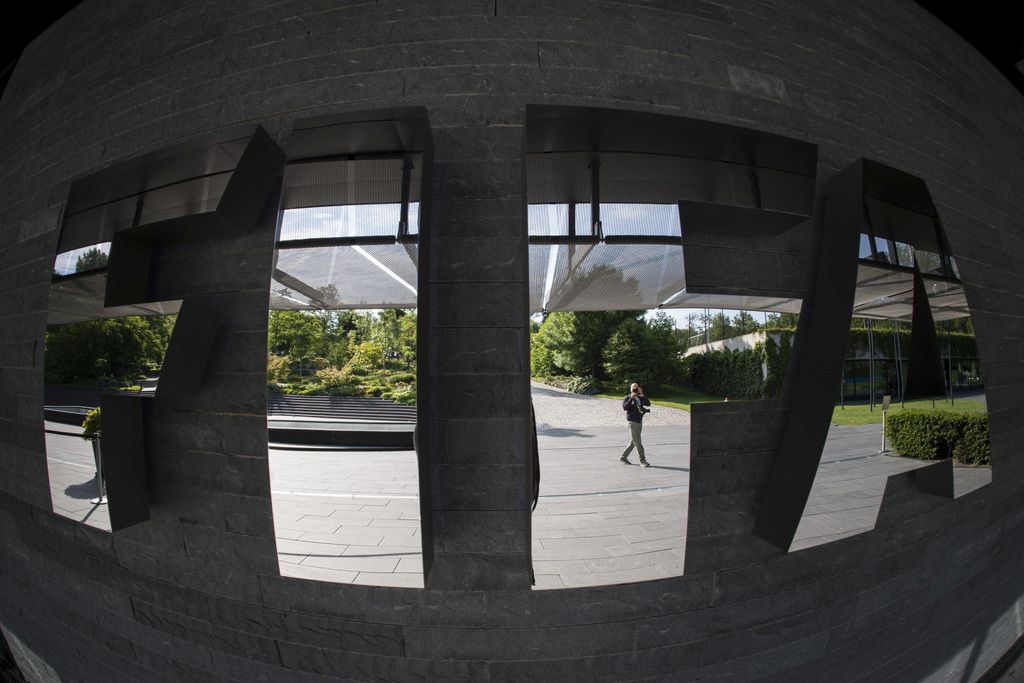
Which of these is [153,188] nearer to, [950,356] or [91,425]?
[91,425]

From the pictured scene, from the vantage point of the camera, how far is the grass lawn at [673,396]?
6.14 ft

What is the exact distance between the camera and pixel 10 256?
9.98ft

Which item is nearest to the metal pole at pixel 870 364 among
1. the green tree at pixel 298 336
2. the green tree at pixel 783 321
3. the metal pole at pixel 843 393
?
the metal pole at pixel 843 393

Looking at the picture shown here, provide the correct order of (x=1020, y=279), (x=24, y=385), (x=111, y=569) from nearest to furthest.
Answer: (x=111, y=569) → (x=24, y=385) → (x=1020, y=279)

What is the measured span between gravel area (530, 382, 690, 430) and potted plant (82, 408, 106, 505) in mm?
2980

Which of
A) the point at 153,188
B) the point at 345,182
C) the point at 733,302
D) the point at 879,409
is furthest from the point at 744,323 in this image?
the point at 153,188

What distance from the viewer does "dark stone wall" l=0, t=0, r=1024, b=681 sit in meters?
1.96

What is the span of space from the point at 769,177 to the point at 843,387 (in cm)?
140

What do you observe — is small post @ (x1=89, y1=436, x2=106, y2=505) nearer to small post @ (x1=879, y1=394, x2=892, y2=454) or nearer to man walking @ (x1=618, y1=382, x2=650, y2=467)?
man walking @ (x1=618, y1=382, x2=650, y2=467)

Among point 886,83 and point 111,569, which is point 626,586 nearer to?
point 111,569

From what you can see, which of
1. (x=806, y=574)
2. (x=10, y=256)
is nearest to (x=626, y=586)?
(x=806, y=574)

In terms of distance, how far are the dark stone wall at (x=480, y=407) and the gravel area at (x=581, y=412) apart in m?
0.14

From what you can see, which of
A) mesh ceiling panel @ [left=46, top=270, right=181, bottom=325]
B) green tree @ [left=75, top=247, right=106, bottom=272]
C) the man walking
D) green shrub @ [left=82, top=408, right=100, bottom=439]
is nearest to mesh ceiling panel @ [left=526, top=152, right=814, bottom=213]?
the man walking

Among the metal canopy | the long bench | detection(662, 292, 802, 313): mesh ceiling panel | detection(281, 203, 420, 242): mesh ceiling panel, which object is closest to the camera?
the long bench
